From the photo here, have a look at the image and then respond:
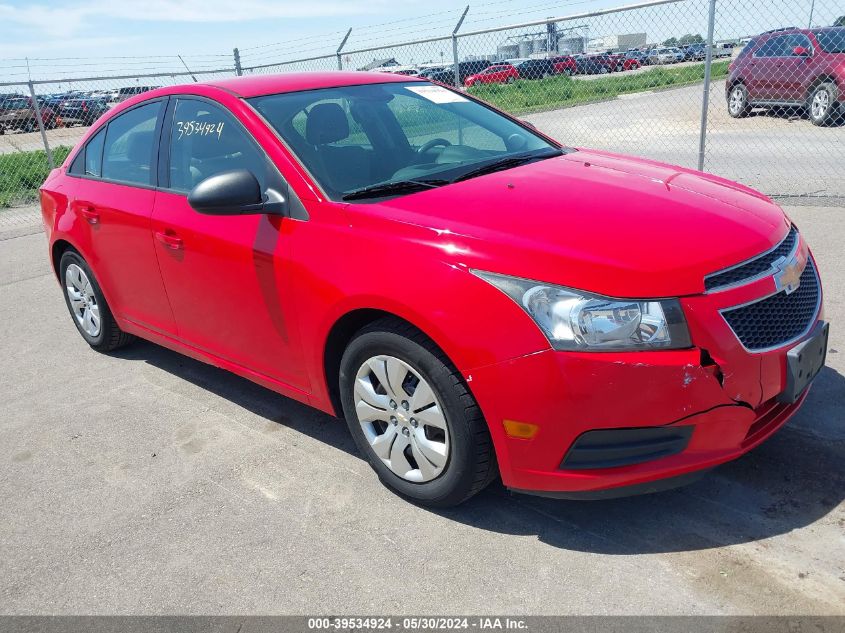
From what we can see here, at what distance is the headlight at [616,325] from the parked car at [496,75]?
11.4 metres

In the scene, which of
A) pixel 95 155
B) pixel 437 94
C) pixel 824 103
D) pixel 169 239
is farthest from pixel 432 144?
pixel 824 103

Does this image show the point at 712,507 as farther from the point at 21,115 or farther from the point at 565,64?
the point at 21,115

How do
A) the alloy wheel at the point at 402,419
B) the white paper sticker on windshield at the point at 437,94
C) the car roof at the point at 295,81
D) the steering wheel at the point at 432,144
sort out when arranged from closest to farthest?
the alloy wheel at the point at 402,419, the steering wheel at the point at 432,144, the car roof at the point at 295,81, the white paper sticker on windshield at the point at 437,94

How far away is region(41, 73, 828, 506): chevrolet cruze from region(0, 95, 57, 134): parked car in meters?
10.3

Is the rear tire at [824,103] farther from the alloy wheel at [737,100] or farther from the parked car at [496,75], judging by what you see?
the parked car at [496,75]

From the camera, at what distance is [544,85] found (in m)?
14.3

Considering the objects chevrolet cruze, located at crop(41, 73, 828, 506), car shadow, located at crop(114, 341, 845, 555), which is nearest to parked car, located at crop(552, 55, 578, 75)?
chevrolet cruze, located at crop(41, 73, 828, 506)

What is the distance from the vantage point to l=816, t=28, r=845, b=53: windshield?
40.9 feet

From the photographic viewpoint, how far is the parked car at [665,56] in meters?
11.0

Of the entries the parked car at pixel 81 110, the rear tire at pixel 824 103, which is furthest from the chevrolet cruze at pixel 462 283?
the parked car at pixel 81 110

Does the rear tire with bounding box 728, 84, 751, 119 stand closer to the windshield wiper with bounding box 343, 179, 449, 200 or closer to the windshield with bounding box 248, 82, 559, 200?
the windshield with bounding box 248, 82, 559, 200

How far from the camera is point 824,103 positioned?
41.6 ft

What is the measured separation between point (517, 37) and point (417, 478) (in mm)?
8826

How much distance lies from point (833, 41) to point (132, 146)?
1180cm
